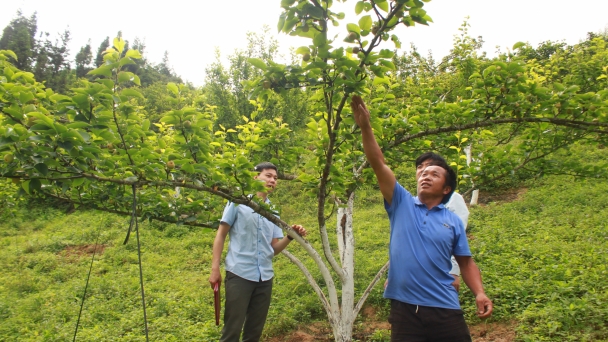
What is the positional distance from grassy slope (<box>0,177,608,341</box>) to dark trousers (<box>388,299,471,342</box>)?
1.72 metres

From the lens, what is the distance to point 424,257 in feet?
6.03

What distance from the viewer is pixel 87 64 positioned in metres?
43.1

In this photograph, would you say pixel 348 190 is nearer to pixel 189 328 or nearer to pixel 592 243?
pixel 189 328

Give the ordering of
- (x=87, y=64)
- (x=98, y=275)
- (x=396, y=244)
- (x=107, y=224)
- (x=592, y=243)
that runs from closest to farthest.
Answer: (x=396, y=244) < (x=592, y=243) < (x=98, y=275) < (x=107, y=224) < (x=87, y=64)

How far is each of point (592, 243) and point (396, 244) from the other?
5036mm

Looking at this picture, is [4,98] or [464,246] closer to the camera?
[4,98]

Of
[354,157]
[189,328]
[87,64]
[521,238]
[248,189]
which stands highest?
[87,64]

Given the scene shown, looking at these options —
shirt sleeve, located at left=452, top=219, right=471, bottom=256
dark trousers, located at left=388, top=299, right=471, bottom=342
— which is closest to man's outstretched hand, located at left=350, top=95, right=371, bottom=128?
A: shirt sleeve, located at left=452, top=219, right=471, bottom=256

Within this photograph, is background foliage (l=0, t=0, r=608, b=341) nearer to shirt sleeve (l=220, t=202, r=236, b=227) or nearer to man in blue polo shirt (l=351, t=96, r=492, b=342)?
shirt sleeve (l=220, t=202, r=236, b=227)

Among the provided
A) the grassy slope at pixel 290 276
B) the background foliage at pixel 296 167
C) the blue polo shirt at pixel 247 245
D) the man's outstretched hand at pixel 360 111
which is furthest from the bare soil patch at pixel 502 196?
the man's outstretched hand at pixel 360 111

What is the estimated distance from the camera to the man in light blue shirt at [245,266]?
2.65 metres

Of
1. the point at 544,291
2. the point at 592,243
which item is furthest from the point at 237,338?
the point at 592,243

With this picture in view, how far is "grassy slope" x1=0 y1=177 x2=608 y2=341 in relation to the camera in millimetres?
4055

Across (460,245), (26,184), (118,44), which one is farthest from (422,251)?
(26,184)
